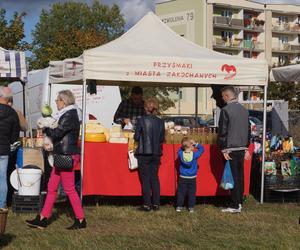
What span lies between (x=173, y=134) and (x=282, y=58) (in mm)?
66388

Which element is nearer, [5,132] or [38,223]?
[5,132]

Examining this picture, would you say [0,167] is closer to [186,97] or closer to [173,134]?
[173,134]

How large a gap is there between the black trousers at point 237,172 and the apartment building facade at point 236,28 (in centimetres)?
4785

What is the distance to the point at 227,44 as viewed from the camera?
6719cm

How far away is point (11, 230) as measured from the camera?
24.9 feet

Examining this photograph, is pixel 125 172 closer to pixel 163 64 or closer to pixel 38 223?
pixel 163 64

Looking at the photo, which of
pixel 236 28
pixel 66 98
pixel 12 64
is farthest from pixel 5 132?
pixel 236 28

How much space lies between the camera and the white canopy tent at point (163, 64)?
8.79m

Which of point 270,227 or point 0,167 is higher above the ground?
point 0,167

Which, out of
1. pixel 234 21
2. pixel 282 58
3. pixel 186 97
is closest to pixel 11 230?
pixel 186 97

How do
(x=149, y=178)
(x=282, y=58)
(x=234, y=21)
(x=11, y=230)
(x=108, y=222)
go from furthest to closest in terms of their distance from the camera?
1. (x=282, y=58)
2. (x=234, y=21)
3. (x=149, y=178)
4. (x=108, y=222)
5. (x=11, y=230)

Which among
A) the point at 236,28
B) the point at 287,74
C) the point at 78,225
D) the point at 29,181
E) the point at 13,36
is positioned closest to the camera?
the point at 78,225

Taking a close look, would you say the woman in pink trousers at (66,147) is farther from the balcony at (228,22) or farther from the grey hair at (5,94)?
the balcony at (228,22)

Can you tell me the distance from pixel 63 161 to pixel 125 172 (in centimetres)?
200
